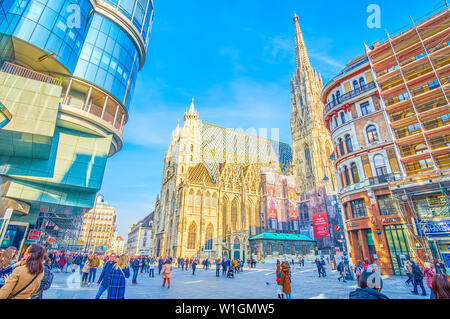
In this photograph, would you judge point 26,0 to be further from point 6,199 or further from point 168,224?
point 168,224

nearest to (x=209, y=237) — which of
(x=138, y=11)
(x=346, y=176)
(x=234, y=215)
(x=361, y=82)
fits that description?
(x=234, y=215)

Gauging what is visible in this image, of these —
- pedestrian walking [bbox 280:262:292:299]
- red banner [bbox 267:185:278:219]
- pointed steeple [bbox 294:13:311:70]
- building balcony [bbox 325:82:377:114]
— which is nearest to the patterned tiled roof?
red banner [bbox 267:185:278:219]

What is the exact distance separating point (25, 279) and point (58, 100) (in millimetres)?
21580

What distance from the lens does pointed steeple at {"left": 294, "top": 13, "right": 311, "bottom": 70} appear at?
241 feet

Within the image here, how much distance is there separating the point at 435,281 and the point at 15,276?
6.19m

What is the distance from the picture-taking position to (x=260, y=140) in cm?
7462

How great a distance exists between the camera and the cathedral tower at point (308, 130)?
59.1 meters

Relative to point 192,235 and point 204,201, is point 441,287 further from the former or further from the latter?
point 204,201

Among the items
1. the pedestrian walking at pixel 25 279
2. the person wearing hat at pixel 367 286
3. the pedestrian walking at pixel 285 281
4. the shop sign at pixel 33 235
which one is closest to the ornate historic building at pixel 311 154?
the pedestrian walking at pixel 285 281

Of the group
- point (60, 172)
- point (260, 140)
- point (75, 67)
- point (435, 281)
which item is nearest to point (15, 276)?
point (435, 281)

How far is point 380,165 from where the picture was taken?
19.1m

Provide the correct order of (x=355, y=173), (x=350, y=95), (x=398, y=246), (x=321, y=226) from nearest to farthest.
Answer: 1. (x=398, y=246)
2. (x=355, y=173)
3. (x=350, y=95)
4. (x=321, y=226)

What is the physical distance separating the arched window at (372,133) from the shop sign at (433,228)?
24.2 feet

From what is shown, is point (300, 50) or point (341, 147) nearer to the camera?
point (341, 147)
